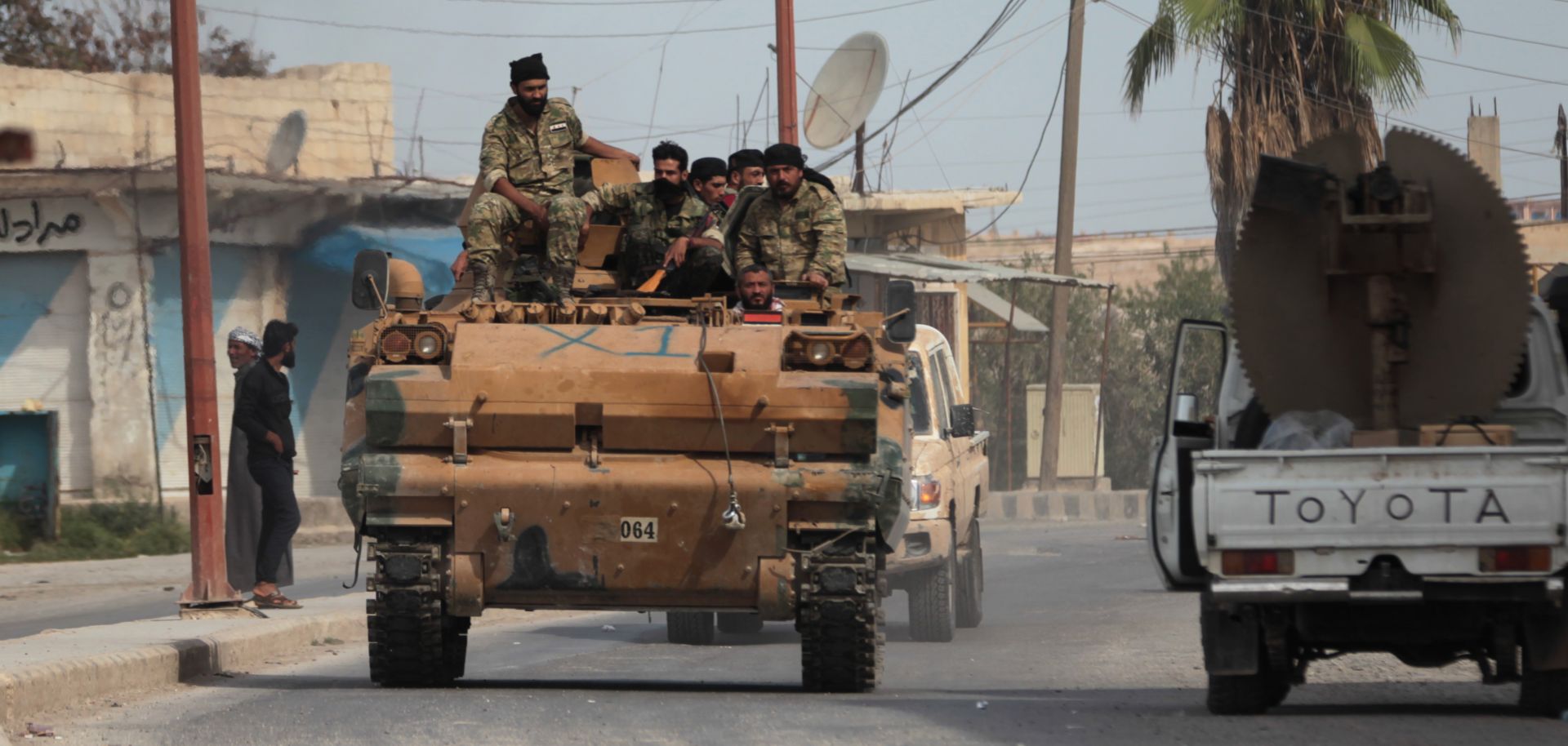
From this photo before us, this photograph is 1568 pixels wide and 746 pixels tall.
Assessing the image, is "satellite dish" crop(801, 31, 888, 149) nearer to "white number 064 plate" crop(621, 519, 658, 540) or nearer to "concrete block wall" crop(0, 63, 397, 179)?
"concrete block wall" crop(0, 63, 397, 179)

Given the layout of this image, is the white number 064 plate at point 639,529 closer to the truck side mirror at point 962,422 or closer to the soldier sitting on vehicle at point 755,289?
the soldier sitting on vehicle at point 755,289

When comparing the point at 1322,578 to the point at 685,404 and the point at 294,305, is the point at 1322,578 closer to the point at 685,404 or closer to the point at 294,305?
Answer: the point at 685,404

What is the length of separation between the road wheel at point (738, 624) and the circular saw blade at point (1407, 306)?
579 cm

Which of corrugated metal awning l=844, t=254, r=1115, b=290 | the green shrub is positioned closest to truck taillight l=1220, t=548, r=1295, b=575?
corrugated metal awning l=844, t=254, r=1115, b=290

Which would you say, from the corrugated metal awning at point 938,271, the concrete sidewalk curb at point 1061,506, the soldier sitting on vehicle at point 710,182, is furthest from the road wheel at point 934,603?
the concrete sidewalk curb at point 1061,506

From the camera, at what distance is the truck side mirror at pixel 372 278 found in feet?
31.1

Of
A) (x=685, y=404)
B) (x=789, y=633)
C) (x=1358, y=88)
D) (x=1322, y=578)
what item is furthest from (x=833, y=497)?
(x=1358, y=88)

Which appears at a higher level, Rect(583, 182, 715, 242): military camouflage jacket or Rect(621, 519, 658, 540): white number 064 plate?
Rect(583, 182, 715, 242): military camouflage jacket

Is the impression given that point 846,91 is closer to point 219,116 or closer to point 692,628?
point 219,116

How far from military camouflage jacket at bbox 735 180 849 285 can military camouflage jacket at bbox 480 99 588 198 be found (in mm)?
1013

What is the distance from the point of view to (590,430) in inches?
348

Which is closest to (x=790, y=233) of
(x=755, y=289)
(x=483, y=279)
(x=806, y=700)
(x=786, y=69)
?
(x=755, y=289)

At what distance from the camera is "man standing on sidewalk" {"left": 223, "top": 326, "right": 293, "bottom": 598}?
13.5 metres

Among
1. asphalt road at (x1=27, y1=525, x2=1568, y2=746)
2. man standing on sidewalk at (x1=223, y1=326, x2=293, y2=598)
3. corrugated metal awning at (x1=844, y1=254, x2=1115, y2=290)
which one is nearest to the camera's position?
asphalt road at (x1=27, y1=525, x2=1568, y2=746)
